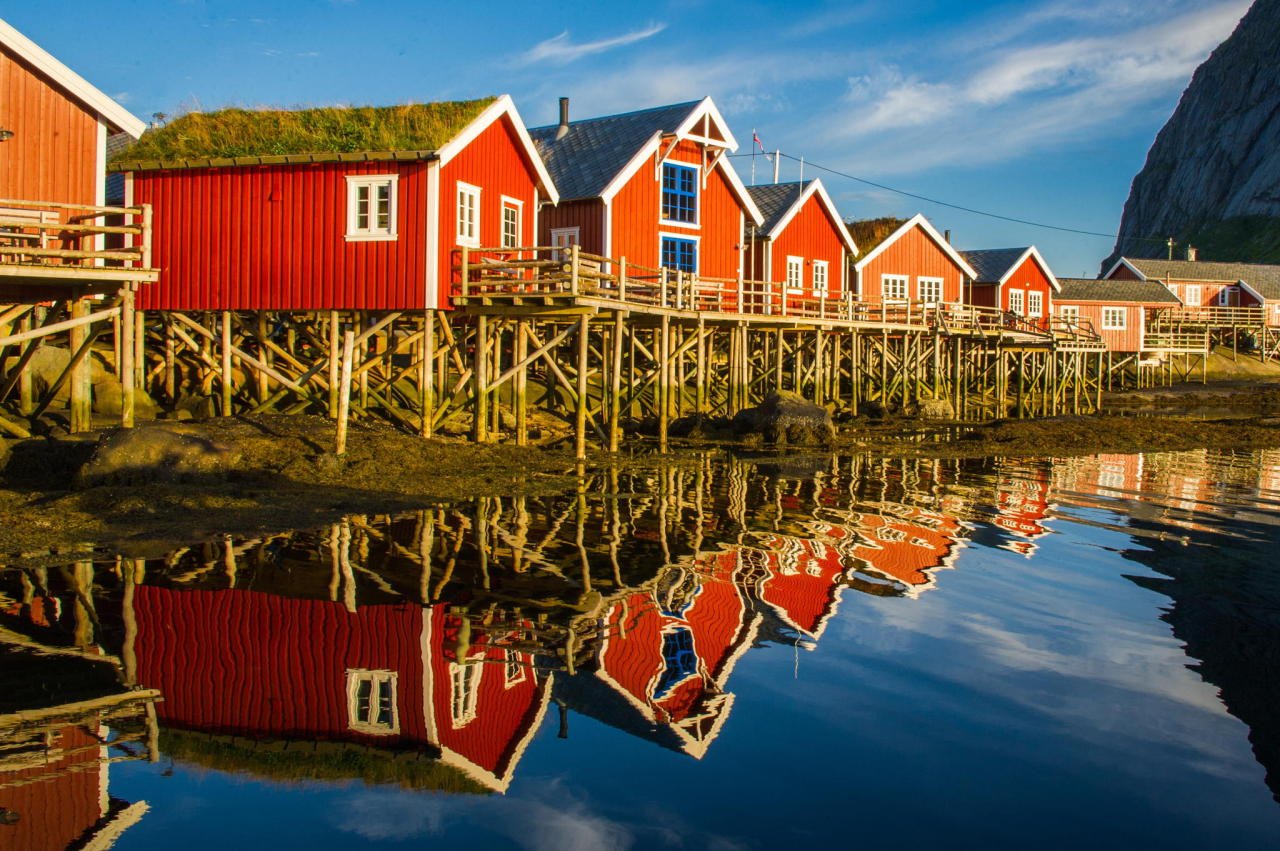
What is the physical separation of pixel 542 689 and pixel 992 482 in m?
14.0

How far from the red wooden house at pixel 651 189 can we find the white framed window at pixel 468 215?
634cm

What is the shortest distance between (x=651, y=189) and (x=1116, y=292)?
4282cm

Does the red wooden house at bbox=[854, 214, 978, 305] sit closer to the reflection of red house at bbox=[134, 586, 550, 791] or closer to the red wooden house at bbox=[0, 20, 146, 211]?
the red wooden house at bbox=[0, 20, 146, 211]

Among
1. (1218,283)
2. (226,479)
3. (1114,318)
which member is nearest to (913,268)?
(1114,318)

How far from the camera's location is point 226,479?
15.3 metres

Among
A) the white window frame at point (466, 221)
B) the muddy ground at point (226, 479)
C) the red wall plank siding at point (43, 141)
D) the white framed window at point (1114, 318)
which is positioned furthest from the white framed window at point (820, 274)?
the white framed window at point (1114, 318)

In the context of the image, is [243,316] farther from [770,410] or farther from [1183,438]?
[1183,438]

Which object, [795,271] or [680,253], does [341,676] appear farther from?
[795,271]

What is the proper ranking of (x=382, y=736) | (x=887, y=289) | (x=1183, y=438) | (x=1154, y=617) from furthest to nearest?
1. (x=887, y=289)
2. (x=1183, y=438)
3. (x=1154, y=617)
4. (x=382, y=736)

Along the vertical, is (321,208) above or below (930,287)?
below

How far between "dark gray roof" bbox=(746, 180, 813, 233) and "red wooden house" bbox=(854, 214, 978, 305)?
188 inches

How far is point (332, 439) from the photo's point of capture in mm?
17625

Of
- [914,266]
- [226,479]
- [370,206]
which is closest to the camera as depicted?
[226,479]

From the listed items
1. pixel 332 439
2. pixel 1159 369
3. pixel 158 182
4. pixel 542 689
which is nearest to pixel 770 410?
pixel 332 439
